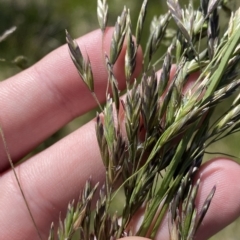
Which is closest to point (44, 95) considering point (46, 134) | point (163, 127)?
point (46, 134)

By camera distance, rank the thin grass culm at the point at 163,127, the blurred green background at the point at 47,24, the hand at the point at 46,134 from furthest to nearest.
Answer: the blurred green background at the point at 47,24 → the hand at the point at 46,134 → the thin grass culm at the point at 163,127

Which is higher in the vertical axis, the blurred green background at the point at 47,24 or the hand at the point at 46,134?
the blurred green background at the point at 47,24

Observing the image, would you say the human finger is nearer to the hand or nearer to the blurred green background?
the hand

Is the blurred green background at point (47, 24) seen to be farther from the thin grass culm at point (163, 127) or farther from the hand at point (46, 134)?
the thin grass culm at point (163, 127)

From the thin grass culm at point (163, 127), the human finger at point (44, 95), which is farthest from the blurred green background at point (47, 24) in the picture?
the thin grass culm at point (163, 127)

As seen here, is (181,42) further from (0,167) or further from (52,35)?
(52,35)
